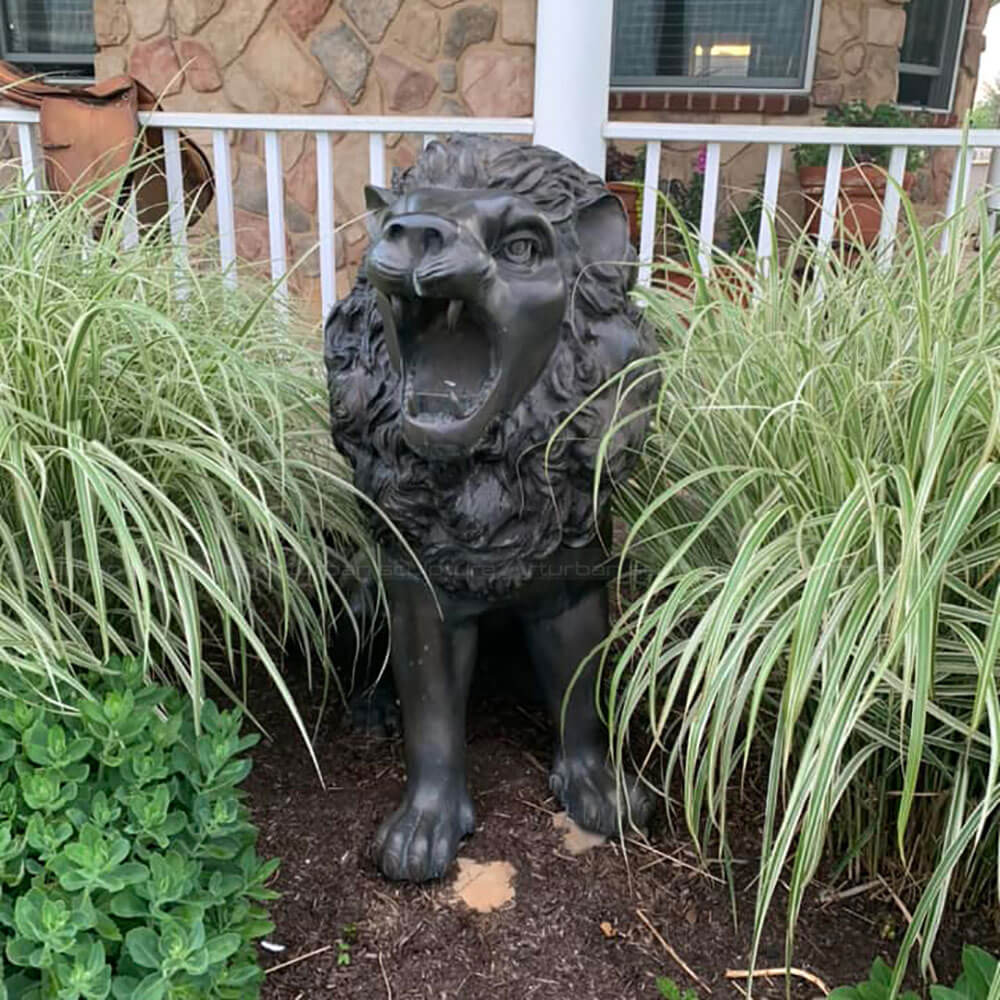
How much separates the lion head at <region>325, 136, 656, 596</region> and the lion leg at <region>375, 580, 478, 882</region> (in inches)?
3.1

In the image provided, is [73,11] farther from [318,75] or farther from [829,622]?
[829,622]

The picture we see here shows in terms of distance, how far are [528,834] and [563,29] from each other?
1.89 m

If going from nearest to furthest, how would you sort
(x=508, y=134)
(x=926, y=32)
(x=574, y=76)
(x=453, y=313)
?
(x=453, y=313), (x=574, y=76), (x=508, y=134), (x=926, y=32)

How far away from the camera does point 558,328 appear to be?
1312 millimetres

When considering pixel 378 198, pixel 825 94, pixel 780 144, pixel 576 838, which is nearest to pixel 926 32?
pixel 825 94

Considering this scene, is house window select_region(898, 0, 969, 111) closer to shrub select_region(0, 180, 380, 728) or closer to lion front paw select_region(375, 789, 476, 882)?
shrub select_region(0, 180, 380, 728)

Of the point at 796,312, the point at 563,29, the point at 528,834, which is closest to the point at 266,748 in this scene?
the point at 528,834

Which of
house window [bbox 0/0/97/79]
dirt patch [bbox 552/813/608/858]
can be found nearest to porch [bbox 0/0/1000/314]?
dirt patch [bbox 552/813/608/858]

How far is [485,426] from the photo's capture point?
4.17 ft

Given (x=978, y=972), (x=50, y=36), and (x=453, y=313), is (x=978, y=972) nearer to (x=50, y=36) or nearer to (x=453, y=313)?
(x=453, y=313)

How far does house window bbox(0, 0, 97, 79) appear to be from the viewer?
5051 mm

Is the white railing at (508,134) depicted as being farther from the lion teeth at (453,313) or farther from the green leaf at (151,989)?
the green leaf at (151,989)

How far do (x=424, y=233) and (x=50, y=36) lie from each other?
503cm

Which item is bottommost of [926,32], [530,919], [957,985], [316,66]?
[530,919]
